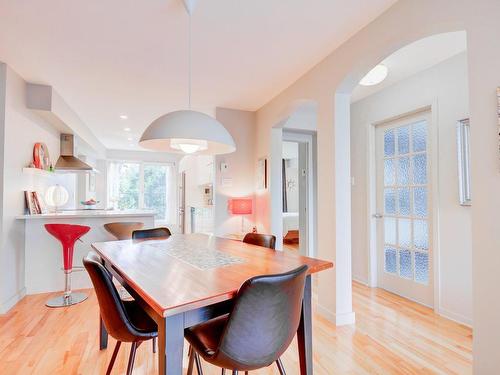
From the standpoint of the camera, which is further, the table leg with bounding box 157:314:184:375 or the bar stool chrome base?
the bar stool chrome base

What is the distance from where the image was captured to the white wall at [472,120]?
1.41 m

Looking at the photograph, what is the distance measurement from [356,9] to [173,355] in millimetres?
2389

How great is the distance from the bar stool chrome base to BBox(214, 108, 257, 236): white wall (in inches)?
70.0

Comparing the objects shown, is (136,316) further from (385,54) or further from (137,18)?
(385,54)

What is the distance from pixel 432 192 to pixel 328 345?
1835 mm

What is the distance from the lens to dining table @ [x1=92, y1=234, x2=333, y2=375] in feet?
3.47

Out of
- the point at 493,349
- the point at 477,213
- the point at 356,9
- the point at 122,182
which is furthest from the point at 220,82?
the point at 122,182

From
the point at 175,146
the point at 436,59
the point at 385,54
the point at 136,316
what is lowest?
the point at 136,316

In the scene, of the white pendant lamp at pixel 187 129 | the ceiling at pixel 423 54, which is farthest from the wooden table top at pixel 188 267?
the ceiling at pixel 423 54

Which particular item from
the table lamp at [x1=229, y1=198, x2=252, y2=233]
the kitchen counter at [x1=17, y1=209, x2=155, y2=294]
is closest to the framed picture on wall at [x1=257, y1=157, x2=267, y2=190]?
the table lamp at [x1=229, y1=198, x2=252, y2=233]

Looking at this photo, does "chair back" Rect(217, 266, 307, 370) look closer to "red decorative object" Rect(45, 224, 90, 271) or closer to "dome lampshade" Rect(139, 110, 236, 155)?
"dome lampshade" Rect(139, 110, 236, 155)

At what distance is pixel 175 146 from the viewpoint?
7.36 feet

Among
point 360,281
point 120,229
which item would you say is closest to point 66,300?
point 120,229

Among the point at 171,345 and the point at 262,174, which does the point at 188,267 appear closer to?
the point at 171,345
